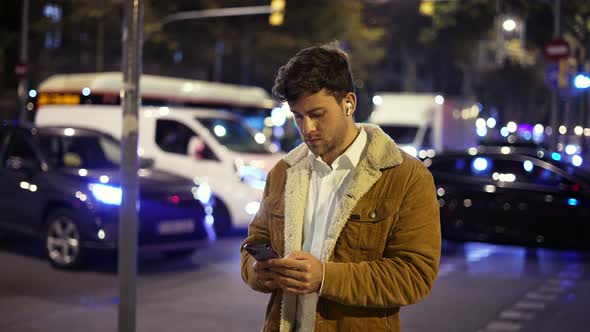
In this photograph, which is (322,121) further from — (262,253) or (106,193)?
(106,193)

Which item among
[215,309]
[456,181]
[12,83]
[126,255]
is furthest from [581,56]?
[12,83]

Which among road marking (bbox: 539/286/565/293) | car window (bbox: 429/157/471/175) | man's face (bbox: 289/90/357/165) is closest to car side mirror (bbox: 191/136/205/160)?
car window (bbox: 429/157/471/175)

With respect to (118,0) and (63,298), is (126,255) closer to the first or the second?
(63,298)

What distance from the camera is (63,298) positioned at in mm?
8742

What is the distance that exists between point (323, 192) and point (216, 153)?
428 inches

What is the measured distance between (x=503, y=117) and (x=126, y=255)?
72.5 meters

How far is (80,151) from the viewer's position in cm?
1145

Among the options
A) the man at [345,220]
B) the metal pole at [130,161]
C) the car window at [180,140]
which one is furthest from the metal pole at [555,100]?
the man at [345,220]

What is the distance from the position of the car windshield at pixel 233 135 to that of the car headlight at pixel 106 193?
3.82 m

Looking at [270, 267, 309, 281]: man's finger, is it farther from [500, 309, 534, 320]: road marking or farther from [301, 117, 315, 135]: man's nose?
[500, 309, 534, 320]: road marking

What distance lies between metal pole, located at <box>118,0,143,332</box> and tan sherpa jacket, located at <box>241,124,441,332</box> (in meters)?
2.84

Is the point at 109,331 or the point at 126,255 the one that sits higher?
the point at 126,255

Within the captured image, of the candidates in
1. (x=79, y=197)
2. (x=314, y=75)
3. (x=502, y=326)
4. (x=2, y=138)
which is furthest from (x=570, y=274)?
(x=314, y=75)

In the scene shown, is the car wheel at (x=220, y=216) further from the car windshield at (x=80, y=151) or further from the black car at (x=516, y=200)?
the black car at (x=516, y=200)
